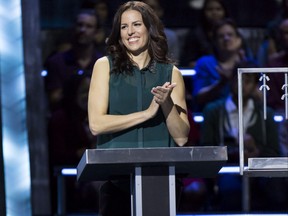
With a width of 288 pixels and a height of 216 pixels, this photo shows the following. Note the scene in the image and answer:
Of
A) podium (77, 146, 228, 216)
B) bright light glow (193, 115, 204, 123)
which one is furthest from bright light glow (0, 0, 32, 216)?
podium (77, 146, 228, 216)

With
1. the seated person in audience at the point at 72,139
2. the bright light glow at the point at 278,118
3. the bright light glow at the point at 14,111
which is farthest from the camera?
the seated person in audience at the point at 72,139

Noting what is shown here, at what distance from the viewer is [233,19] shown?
7309mm

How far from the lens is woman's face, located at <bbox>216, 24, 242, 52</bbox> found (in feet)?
23.8

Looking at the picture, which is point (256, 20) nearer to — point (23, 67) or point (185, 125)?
point (23, 67)

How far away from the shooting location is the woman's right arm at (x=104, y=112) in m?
3.88

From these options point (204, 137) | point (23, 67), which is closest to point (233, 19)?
point (204, 137)

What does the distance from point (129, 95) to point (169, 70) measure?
0.70 feet

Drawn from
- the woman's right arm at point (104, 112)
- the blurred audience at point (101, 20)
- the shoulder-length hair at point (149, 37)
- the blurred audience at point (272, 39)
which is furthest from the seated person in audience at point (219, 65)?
the woman's right arm at point (104, 112)

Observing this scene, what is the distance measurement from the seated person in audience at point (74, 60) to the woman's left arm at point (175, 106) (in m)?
3.11

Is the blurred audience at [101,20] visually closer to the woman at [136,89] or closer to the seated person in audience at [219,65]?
the seated person in audience at [219,65]

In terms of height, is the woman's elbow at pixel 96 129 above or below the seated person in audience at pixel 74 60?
below

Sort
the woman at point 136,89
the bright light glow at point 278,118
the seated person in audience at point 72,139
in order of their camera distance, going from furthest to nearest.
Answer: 1. the seated person in audience at point 72,139
2. the bright light glow at point 278,118
3. the woman at point 136,89

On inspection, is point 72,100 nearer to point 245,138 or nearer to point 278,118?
point 245,138

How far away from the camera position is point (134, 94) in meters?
4.02
